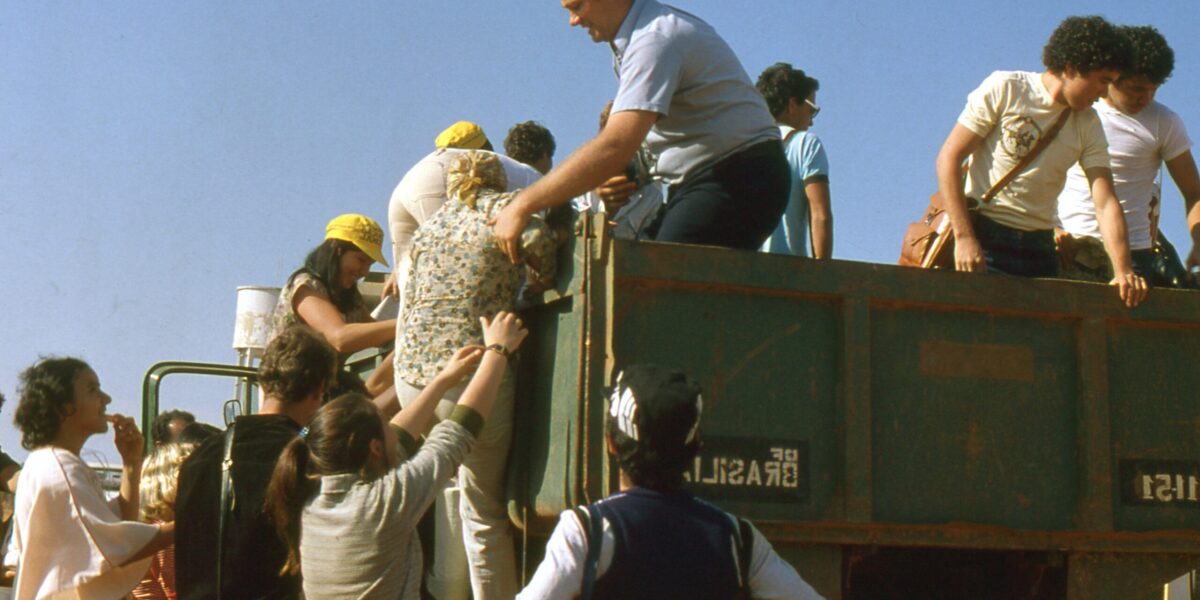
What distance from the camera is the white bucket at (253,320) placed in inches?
344

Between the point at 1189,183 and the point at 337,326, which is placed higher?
the point at 1189,183

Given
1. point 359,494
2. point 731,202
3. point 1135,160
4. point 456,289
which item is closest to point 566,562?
point 359,494

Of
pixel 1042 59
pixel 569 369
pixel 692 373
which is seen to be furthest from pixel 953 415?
pixel 1042 59

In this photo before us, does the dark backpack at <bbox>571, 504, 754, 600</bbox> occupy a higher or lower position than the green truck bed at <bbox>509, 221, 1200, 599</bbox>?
lower

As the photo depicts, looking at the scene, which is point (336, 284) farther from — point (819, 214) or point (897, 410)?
point (897, 410)

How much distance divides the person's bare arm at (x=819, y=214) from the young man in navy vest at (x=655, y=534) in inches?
131

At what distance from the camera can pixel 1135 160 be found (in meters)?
6.31

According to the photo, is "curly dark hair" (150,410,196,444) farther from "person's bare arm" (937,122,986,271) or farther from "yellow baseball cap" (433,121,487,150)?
"person's bare arm" (937,122,986,271)

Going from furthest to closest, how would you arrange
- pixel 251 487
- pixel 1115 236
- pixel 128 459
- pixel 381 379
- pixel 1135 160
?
1. pixel 1135 160
2. pixel 381 379
3. pixel 128 459
4. pixel 1115 236
5. pixel 251 487

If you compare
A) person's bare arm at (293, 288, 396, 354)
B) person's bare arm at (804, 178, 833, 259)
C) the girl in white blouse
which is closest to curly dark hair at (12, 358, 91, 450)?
the girl in white blouse

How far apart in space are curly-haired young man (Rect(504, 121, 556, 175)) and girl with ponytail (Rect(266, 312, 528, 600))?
2938 millimetres

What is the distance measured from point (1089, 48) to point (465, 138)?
2.70m

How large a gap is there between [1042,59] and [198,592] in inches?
128

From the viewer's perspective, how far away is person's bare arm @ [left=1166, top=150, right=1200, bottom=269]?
20.8 ft
